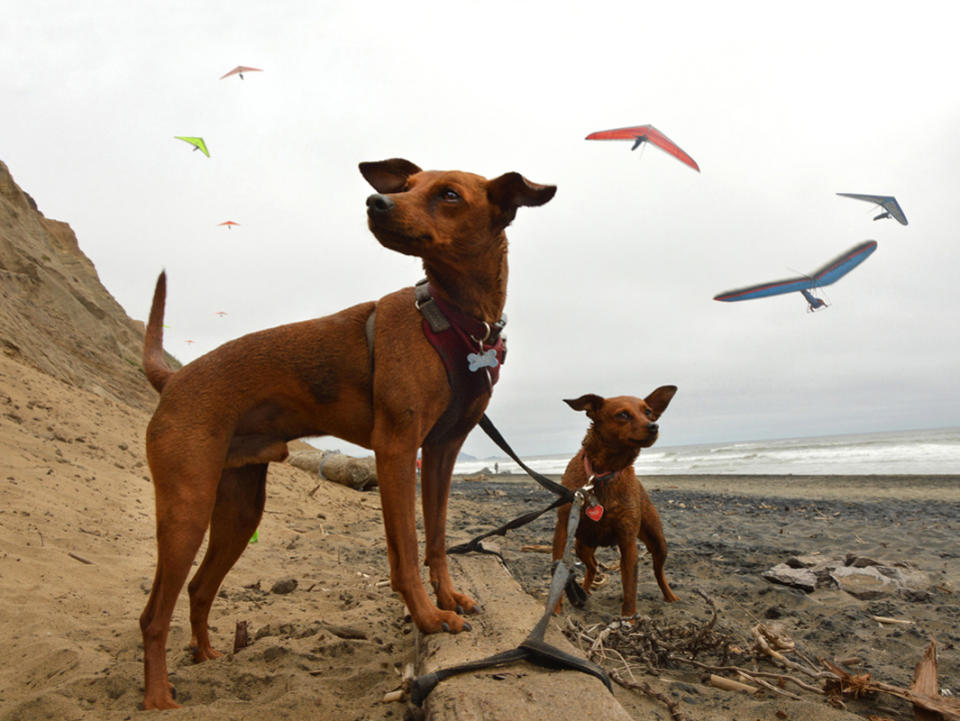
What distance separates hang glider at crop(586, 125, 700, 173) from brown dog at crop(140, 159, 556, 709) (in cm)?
593

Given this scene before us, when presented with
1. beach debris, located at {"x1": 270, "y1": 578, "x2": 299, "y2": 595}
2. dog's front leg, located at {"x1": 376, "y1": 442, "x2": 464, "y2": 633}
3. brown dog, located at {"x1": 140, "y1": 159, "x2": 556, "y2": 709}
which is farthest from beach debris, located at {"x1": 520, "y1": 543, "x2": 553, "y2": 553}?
dog's front leg, located at {"x1": 376, "y1": 442, "x2": 464, "y2": 633}

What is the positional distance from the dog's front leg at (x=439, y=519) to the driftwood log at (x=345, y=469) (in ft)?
32.8

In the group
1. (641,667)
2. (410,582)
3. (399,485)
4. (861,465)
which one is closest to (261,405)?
(399,485)

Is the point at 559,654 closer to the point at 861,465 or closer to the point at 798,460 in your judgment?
the point at 861,465

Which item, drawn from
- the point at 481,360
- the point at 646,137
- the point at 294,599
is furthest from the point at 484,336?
the point at 646,137

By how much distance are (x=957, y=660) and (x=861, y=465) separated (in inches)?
989

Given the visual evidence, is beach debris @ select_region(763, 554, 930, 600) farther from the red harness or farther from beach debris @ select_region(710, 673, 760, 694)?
the red harness

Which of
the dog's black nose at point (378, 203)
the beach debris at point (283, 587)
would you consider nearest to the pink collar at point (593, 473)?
the beach debris at point (283, 587)

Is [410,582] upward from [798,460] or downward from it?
upward

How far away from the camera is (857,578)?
4.80 m

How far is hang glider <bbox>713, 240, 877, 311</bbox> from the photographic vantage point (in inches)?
227

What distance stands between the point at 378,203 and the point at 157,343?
61.4 inches

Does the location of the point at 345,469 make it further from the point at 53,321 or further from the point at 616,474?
the point at 616,474

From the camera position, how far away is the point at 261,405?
2502mm
